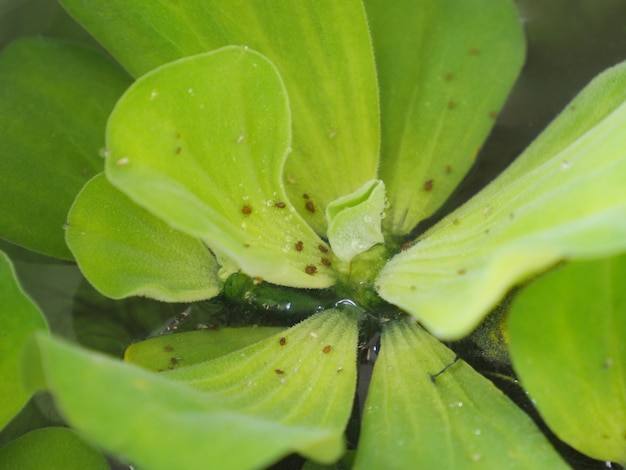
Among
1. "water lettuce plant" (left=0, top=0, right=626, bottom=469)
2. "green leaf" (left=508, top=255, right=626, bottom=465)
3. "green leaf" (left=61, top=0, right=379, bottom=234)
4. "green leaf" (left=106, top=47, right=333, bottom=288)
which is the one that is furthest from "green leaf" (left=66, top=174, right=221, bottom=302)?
"green leaf" (left=508, top=255, right=626, bottom=465)

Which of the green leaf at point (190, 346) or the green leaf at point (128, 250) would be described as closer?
the green leaf at point (128, 250)

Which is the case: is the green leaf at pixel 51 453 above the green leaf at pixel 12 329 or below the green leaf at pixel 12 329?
below

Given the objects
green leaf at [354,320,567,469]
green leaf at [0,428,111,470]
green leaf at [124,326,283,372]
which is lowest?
green leaf at [354,320,567,469]

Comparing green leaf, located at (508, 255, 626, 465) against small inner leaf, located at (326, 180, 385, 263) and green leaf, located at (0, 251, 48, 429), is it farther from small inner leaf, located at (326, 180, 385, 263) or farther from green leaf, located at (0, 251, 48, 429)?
green leaf, located at (0, 251, 48, 429)

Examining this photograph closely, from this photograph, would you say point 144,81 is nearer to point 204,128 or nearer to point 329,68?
point 204,128

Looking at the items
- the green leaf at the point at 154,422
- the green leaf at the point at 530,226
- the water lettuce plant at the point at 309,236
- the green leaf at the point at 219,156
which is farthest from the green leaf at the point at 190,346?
the green leaf at the point at 154,422

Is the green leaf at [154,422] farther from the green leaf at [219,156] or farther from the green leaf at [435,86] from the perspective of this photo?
the green leaf at [435,86]
